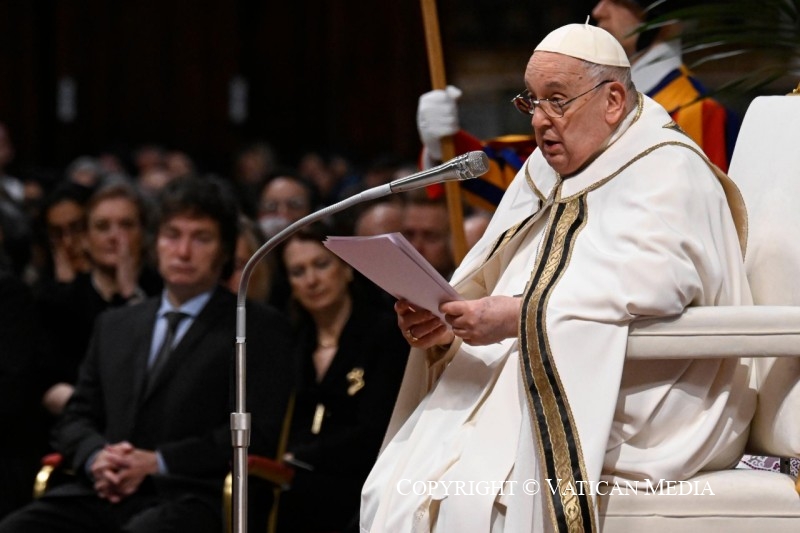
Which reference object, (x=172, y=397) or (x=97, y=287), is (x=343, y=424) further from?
(x=97, y=287)

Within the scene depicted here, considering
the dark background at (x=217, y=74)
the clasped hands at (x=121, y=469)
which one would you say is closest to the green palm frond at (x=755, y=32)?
the clasped hands at (x=121, y=469)

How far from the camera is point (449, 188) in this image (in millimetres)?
5070

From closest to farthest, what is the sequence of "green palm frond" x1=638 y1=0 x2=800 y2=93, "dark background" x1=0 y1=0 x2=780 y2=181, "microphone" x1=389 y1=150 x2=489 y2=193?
"microphone" x1=389 y1=150 x2=489 y2=193, "green palm frond" x1=638 y1=0 x2=800 y2=93, "dark background" x1=0 y1=0 x2=780 y2=181

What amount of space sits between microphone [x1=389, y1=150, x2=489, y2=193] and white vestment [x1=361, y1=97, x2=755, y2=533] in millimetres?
402

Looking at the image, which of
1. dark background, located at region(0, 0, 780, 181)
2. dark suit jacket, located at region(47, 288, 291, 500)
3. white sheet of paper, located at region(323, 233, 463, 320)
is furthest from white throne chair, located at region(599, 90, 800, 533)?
dark background, located at region(0, 0, 780, 181)

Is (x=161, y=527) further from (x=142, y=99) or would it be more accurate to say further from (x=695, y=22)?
(x=142, y=99)

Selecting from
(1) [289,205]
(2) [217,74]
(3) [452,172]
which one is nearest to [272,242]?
(3) [452,172]

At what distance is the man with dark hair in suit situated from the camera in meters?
4.74

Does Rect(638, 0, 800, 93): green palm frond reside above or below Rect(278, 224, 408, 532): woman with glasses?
above

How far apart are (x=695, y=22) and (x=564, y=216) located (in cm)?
101

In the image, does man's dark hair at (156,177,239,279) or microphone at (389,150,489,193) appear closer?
microphone at (389,150,489,193)

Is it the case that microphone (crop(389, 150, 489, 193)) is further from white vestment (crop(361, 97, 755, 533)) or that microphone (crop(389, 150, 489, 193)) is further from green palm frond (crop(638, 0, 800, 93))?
green palm frond (crop(638, 0, 800, 93))

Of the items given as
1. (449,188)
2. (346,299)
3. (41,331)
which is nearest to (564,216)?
(449,188)

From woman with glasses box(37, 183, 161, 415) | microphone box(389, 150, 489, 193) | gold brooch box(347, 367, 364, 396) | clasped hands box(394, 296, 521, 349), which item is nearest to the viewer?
microphone box(389, 150, 489, 193)
